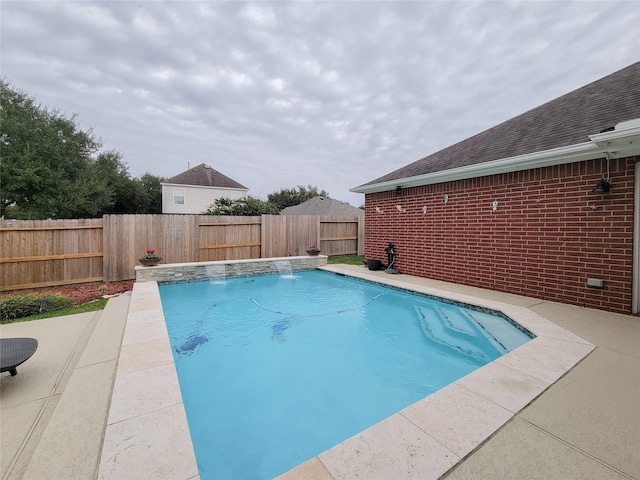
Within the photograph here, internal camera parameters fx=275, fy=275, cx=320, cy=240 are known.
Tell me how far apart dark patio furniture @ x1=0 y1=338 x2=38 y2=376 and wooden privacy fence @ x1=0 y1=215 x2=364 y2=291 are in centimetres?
611

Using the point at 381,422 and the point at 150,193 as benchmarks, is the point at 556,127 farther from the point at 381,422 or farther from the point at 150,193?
the point at 150,193

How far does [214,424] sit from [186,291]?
5878mm

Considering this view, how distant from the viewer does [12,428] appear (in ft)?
7.38

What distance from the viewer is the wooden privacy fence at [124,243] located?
7.32m

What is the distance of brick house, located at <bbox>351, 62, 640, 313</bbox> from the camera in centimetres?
471

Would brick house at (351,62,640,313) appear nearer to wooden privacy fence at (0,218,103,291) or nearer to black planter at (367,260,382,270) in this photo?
black planter at (367,260,382,270)

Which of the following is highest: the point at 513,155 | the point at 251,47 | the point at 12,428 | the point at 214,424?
the point at 251,47

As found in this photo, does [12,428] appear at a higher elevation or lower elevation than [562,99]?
lower

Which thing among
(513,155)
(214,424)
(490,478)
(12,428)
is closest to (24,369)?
(12,428)

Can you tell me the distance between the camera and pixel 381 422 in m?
2.15

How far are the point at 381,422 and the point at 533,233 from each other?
5778 mm

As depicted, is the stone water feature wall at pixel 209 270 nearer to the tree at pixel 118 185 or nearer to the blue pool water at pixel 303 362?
the blue pool water at pixel 303 362

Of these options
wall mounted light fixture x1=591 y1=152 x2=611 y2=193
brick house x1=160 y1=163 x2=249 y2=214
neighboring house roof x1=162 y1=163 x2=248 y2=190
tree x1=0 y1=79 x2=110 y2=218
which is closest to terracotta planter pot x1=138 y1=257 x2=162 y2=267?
wall mounted light fixture x1=591 y1=152 x2=611 y2=193

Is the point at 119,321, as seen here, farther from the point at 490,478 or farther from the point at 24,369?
the point at 490,478
